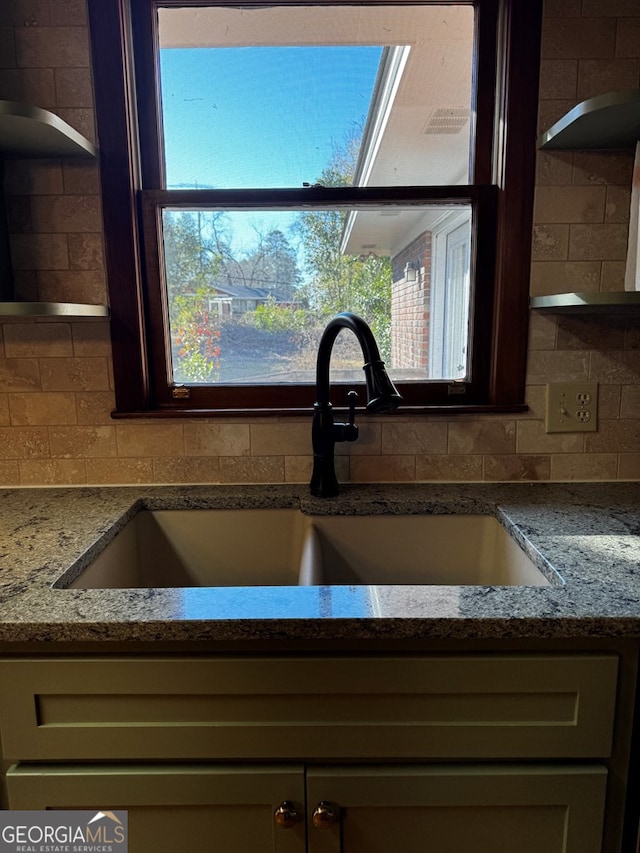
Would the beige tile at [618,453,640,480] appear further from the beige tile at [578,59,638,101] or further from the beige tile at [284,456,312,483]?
the beige tile at [578,59,638,101]

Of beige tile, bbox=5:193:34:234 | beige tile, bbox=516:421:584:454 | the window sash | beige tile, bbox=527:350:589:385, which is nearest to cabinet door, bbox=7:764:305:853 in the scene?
the window sash

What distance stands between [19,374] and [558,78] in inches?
57.4

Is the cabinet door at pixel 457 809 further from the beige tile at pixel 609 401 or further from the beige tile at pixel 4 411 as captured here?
the beige tile at pixel 4 411

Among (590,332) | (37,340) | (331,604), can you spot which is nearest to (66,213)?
(37,340)

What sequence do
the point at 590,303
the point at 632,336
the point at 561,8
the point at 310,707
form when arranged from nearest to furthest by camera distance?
the point at 310,707, the point at 590,303, the point at 561,8, the point at 632,336

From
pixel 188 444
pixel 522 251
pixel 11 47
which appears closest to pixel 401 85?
pixel 522 251

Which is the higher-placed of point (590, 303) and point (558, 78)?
point (558, 78)

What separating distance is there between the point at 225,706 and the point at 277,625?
0.16 meters

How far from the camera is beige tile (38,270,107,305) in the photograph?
1.28 m

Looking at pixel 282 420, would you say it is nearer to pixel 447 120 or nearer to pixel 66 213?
pixel 66 213

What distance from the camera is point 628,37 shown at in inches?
47.4

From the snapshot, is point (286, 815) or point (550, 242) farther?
point (550, 242)

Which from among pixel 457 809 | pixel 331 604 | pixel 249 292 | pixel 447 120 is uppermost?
pixel 447 120

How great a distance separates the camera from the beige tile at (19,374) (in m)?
1.31
